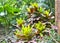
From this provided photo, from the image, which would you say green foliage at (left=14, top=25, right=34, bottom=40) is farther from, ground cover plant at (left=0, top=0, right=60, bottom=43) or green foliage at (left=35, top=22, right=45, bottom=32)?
green foliage at (left=35, top=22, right=45, bottom=32)

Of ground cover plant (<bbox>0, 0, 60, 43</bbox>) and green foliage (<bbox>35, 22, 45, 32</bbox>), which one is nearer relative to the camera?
ground cover plant (<bbox>0, 0, 60, 43</bbox>)

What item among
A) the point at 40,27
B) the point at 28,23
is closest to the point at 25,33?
the point at 40,27

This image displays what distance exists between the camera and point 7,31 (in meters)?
3.61

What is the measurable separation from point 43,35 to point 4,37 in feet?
2.29

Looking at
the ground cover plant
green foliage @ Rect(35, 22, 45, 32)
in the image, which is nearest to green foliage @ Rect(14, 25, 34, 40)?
the ground cover plant

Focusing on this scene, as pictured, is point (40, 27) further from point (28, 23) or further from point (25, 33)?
point (28, 23)

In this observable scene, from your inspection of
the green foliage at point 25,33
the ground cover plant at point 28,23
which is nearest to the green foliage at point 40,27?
the ground cover plant at point 28,23

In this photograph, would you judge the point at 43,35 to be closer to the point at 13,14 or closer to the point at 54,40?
the point at 54,40

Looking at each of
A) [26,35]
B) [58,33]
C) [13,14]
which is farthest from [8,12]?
[58,33]

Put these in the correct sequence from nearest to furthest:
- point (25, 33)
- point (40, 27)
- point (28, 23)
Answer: point (25, 33), point (40, 27), point (28, 23)

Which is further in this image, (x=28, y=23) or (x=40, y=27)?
(x=28, y=23)

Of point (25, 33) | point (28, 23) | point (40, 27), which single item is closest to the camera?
point (25, 33)

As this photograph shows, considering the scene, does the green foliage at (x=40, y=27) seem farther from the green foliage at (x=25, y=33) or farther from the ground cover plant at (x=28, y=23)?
the green foliage at (x=25, y=33)

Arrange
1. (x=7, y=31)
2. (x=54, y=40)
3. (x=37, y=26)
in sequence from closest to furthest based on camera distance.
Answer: (x=54, y=40) < (x=37, y=26) < (x=7, y=31)
